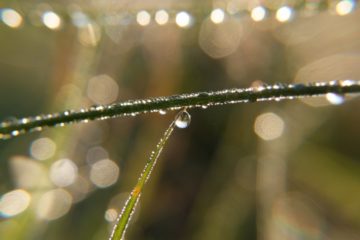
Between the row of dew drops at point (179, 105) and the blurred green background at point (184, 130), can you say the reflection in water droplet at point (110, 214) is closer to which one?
the blurred green background at point (184, 130)

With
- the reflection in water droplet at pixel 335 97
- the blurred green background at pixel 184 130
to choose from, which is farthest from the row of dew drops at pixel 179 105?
the blurred green background at pixel 184 130

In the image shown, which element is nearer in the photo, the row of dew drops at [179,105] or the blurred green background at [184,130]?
the row of dew drops at [179,105]

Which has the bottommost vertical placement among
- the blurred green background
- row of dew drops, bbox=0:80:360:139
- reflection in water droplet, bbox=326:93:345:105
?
row of dew drops, bbox=0:80:360:139

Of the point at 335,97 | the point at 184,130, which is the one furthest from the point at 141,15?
the point at 335,97

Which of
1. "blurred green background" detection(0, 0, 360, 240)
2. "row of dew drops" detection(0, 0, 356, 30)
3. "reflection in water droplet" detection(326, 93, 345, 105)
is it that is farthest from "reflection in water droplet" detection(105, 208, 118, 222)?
"reflection in water droplet" detection(326, 93, 345, 105)

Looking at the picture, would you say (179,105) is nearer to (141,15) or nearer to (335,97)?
(335,97)

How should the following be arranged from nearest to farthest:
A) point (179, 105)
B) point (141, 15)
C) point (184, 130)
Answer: point (179, 105) < point (141, 15) < point (184, 130)

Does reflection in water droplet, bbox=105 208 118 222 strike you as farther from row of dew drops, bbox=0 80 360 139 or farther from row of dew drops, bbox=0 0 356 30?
row of dew drops, bbox=0 80 360 139

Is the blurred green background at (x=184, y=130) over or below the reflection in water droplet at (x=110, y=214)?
over

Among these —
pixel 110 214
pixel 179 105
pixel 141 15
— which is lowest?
pixel 179 105
